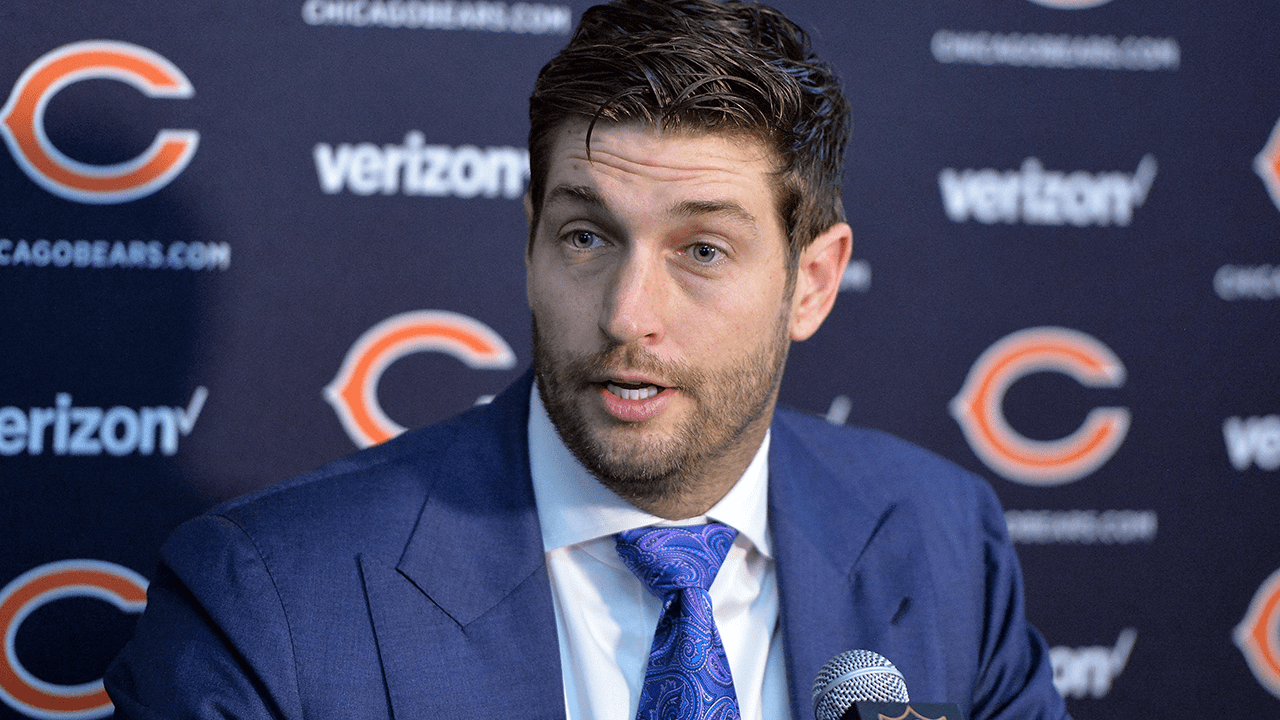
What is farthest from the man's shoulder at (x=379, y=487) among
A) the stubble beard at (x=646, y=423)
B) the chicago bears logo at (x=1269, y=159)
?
the chicago bears logo at (x=1269, y=159)

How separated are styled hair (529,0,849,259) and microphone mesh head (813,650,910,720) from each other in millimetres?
675

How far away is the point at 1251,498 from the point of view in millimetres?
2352

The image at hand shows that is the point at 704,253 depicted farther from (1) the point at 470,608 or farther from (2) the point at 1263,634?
(2) the point at 1263,634

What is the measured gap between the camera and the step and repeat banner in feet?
6.22

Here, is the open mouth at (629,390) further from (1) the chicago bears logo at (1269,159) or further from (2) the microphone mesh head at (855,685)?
(1) the chicago bears logo at (1269,159)

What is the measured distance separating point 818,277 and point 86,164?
51.7 inches

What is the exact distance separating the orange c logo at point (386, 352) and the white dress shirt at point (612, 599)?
0.50m

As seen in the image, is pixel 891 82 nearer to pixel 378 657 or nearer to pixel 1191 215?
pixel 1191 215

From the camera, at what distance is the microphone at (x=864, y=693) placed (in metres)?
0.93

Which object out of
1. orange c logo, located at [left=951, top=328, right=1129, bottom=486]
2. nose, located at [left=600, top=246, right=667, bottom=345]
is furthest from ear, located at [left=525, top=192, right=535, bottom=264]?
orange c logo, located at [left=951, top=328, right=1129, bottom=486]

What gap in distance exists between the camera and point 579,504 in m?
1.48

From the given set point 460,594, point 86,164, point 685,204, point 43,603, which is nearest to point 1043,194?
point 685,204

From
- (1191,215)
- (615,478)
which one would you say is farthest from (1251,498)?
(615,478)

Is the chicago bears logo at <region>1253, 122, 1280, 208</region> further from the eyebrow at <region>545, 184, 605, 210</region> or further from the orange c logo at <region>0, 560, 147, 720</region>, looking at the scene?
the orange c logo at <region>0, 560, 147, 720</region>
